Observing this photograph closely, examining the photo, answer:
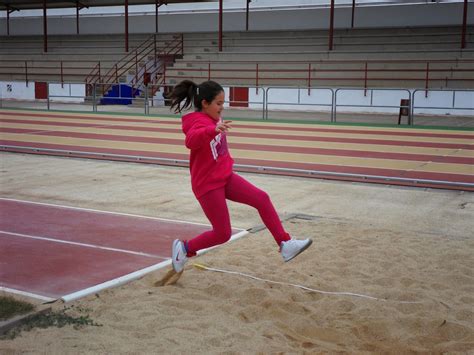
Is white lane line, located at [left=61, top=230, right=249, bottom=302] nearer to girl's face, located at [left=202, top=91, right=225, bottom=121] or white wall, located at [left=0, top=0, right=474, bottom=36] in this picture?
girl's face, located at [left=202, top=91, right=225, bottom=121]

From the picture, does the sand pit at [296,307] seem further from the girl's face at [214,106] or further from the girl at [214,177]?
the girl's face at [214,106]

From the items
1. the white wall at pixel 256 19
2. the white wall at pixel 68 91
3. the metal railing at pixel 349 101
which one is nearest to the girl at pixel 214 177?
the metal railing at pixel 349 101

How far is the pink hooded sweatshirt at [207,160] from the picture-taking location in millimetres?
5184

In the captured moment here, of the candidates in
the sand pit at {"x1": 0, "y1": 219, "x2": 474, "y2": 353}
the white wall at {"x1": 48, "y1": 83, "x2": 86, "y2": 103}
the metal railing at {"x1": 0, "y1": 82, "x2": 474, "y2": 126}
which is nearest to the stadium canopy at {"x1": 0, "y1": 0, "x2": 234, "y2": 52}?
the white wall at {"x1": 48, "y1": 83, "x2": 86, "y2": 103}

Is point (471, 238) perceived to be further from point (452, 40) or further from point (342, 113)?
point (452, 40)

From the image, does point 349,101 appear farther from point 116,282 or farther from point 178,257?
point 116,282

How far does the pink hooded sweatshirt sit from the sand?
3.01 ft

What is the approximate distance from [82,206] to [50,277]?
315cm

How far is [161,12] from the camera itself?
42.7m

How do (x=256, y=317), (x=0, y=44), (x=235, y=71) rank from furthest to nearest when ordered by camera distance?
(x=0, y=44) < (x=235, y=71) < (x=256, y=317)

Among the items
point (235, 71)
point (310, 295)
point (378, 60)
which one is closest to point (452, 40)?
point (378, 60)

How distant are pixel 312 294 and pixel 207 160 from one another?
141 centimetres

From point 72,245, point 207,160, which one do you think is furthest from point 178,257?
point 72,245

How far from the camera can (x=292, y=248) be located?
5.35 metres
